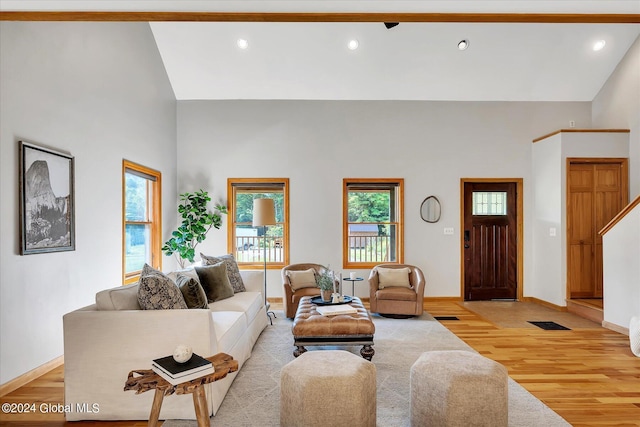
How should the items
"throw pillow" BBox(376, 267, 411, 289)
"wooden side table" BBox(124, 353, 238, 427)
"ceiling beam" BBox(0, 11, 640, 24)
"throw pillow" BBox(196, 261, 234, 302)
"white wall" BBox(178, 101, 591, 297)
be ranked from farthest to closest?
"white wall" BBox(178, 101, 591, 297), "throw pillow" BBox(376, 267, 411, 289), "throw pillow" BBox(196, 261, 234, 302), "ceiling beam" BBox(0, 11, 640, 24), "wooden side table" BBox(124, 353, 238, 427)

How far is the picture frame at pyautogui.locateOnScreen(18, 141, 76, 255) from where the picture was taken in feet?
10.8

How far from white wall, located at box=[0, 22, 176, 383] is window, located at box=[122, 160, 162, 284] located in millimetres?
160

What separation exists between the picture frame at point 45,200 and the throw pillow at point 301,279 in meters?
2.59

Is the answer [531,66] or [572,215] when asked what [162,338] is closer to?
[572,215]

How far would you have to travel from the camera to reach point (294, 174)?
655 cm

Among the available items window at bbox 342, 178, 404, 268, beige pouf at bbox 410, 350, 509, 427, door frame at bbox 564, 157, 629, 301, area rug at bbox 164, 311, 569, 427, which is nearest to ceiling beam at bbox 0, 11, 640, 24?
beige pouf at bbox 410, 350, 509, 427

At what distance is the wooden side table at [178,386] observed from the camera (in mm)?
1850

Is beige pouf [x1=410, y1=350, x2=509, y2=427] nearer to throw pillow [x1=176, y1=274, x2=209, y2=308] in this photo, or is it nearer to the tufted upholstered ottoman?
the tufted upholstered ottoman

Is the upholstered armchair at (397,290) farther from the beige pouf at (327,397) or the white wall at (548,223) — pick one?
the beige pouf at (327,397)

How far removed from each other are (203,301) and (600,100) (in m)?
6.73

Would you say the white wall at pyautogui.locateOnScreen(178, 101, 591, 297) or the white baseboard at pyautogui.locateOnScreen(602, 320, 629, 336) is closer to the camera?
the white baseboard at pyautogui.locateOnScreen(602, 320, 629, 336)

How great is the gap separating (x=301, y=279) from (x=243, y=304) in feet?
4.81

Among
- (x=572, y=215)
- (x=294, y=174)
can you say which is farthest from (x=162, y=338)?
(x=572, y=215)

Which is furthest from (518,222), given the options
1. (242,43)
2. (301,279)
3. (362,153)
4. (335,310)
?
(242,43)
